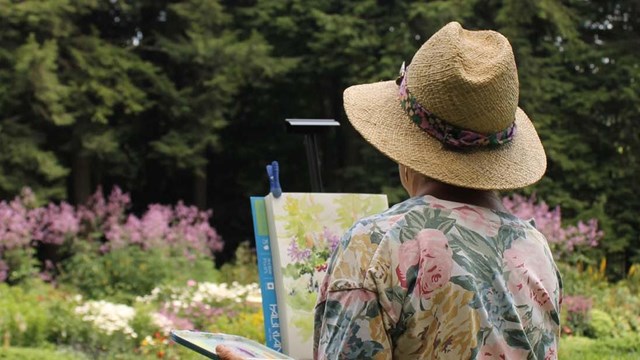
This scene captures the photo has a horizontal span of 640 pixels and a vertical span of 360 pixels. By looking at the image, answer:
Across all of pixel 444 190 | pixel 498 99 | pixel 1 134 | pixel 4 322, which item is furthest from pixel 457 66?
pixel 1 134

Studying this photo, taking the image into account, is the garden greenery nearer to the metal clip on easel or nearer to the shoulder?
the metal clip on easel

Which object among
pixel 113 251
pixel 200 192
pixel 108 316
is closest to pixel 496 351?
pixel 108 316

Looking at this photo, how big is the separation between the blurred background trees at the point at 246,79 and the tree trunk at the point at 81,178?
0.08 feet

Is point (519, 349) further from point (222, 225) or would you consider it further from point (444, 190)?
point (222, 225)

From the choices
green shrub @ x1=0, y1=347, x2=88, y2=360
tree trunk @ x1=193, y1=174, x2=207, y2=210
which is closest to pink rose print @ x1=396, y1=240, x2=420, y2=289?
green shrub @ x1=0, y1=347, x2=88, y2=360

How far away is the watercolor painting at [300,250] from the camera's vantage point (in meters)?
2.33

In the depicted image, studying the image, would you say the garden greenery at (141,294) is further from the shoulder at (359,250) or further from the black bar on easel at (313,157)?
the shoulder at (359,250)

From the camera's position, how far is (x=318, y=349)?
4.38 ft

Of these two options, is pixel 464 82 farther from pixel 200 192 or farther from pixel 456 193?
pixel 200 192

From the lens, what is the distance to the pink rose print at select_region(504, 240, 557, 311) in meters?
1.39

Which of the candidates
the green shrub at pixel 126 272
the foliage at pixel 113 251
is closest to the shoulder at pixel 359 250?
the green shrub at pixel 126 272

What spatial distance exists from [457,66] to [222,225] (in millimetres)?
15945

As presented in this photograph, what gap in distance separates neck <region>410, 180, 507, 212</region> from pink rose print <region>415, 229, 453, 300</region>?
119mm

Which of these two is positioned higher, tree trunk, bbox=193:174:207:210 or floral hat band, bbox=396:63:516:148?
floral hat band, bbox=396:63:516:148
